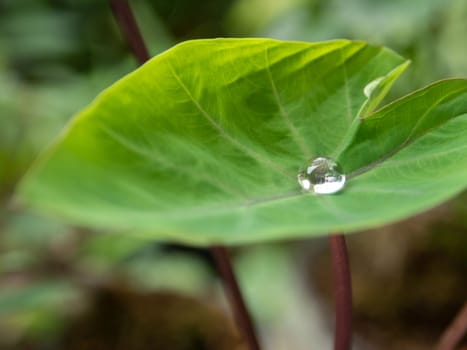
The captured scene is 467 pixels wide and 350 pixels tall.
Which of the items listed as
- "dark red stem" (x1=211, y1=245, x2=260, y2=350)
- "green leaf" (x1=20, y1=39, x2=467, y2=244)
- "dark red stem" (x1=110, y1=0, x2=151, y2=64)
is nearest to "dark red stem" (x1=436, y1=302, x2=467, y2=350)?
"dark red stem" (x1=211, y1=245, x2=260, y2=350)

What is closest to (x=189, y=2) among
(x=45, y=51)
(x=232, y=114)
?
(x=45, y=51)

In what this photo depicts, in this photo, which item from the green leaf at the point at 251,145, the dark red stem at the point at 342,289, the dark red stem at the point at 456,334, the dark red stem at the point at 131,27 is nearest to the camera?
the green leaf at the point at 251,145

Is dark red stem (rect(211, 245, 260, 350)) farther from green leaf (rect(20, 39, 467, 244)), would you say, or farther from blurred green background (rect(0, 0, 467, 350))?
blurred green background (rect(0, 0, 467, 350))

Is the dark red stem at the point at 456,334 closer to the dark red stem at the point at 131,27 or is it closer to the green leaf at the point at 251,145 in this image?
the green leaf at the point at 251,145

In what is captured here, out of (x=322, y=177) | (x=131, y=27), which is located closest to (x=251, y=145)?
(x=322, y=177)

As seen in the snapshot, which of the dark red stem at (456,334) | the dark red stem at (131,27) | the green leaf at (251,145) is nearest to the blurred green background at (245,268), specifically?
the dark red stem at (456,334)

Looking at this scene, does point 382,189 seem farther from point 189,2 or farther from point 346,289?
point 189,2

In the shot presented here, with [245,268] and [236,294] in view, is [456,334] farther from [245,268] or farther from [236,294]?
[245,268]
